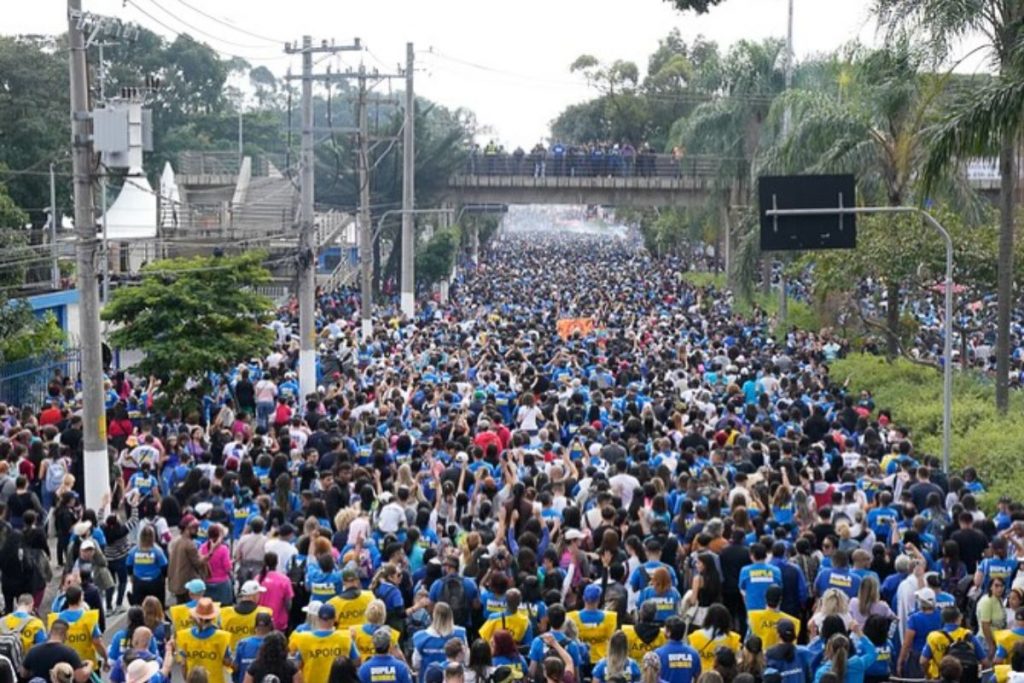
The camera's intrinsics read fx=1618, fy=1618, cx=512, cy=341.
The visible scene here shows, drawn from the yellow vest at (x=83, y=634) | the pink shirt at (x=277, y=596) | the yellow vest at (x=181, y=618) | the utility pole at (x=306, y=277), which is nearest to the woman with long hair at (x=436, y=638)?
the yellow vest at (x=181, y=618)

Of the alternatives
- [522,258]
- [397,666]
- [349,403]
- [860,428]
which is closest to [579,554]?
[397,666]

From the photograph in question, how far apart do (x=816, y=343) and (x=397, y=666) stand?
87.1 ft

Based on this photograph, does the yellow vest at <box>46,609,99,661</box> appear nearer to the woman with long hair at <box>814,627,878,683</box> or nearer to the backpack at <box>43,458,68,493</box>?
the woman with long hair at <box>814,627,878,683</box>

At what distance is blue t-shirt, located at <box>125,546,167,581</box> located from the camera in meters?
13.1

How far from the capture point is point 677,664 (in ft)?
32.5

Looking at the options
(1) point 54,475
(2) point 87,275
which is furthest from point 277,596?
(2) point 87,275

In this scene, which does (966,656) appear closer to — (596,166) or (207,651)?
(207,651)

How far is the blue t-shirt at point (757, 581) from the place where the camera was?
466 inches

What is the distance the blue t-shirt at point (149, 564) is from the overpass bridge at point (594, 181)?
44.4 m

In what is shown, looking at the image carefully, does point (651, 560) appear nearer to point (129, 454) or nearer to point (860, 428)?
point (129, 454)

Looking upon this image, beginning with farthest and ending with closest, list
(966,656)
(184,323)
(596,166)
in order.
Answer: (596,166) < (184,323) < (966,656)

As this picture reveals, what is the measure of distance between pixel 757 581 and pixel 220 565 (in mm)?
4328

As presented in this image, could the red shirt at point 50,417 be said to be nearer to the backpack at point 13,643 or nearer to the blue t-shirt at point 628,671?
the backpack at point 13,643

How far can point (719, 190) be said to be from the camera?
168ft
